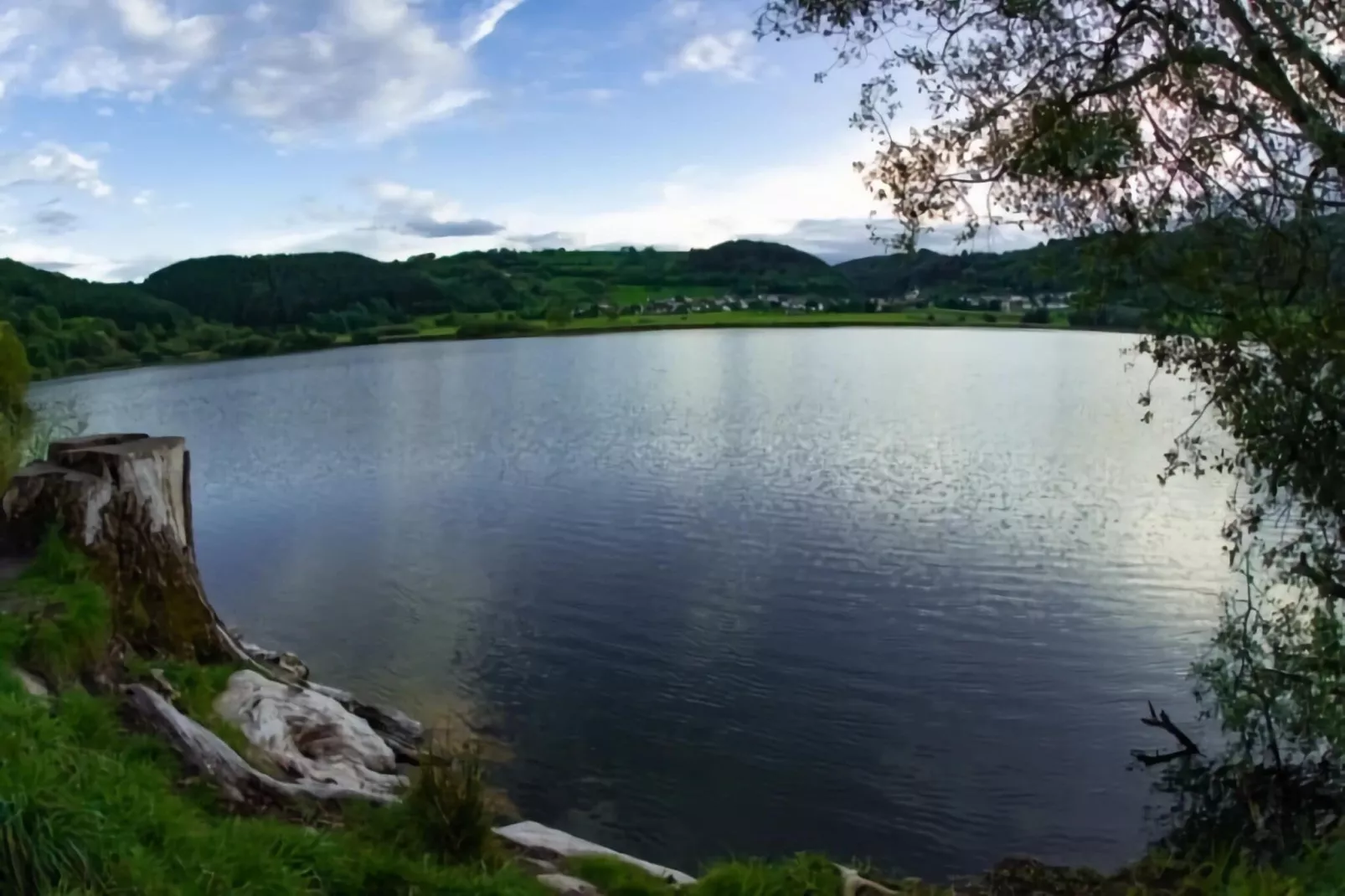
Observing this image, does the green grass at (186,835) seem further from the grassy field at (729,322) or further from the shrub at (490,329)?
the shrub at (490,329)

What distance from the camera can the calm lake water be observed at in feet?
40.5

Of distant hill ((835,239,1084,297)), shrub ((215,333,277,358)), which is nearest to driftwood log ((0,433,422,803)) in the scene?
distant hill ((835,239,1084,297))

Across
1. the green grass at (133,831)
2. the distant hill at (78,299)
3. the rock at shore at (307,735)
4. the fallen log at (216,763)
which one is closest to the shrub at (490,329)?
the distant hill at (78,299)

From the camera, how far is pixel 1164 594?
762 inches

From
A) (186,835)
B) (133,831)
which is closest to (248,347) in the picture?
(186,835)

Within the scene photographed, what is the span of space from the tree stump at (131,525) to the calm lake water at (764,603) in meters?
4.80

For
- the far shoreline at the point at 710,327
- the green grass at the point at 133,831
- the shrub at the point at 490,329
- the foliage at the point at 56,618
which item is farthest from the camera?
the shrub at the point at 490,329

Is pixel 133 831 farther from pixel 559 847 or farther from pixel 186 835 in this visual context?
pixel 559 847

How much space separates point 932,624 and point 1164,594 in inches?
192

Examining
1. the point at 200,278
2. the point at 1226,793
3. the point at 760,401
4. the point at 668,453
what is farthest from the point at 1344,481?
the point at 200,278

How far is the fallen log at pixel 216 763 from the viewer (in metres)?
5.84

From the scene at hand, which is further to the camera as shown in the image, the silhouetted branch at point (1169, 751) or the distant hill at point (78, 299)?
the distant hill at point (78, 299)

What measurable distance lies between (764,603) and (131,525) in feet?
42.5

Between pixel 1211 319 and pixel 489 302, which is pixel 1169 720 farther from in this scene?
pixel 489 302
